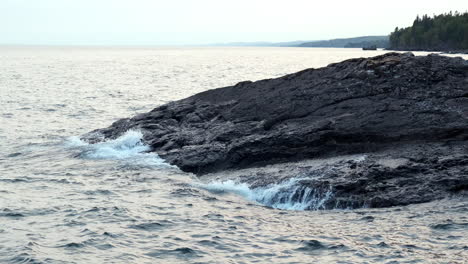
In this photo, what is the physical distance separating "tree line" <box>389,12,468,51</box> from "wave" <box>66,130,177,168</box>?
160 metres

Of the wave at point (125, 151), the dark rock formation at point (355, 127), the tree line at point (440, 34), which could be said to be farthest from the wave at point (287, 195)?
the tree line at point (440, 34)

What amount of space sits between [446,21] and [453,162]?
185 meters

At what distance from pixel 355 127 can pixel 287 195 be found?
15.3ft

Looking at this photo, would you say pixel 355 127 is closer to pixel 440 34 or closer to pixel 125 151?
pixel 125 151

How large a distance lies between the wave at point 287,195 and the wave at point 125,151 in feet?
16.0

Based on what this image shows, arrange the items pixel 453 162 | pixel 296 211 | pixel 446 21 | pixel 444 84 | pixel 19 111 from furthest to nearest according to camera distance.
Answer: pixel 446 21, pixel 19 111, pixel 444 84, pixel 453 162, pixel 296 211

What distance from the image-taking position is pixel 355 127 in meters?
19.8

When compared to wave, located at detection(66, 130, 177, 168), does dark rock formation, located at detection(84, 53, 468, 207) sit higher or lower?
higher

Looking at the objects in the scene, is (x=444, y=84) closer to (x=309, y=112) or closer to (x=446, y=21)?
(x=309, y=112)

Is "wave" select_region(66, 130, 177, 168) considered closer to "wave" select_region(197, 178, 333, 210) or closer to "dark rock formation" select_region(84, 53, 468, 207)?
"dark rock formation" select_region(84, 53, 468, 207)

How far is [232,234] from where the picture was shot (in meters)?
13.9

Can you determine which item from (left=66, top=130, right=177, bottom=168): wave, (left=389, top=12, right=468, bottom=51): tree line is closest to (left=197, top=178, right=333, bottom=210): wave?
(left=66, top=130, right=177, bottom=168): wave

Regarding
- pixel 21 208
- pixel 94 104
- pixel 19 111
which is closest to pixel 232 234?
pixel 21 208

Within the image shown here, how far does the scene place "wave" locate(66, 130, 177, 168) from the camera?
22719mm
